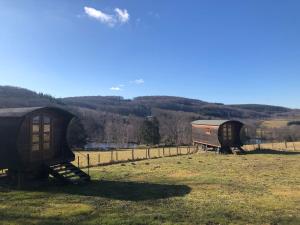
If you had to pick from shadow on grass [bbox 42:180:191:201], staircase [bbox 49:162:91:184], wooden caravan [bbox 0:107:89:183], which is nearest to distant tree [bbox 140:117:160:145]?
wooden caravan [bbox 0:107:89:183]

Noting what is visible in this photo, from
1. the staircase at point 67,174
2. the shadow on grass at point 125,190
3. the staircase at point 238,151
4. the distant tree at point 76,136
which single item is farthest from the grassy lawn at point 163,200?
the distant tree at point 76,136

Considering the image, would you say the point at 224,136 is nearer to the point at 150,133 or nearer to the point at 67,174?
the point at 67,174

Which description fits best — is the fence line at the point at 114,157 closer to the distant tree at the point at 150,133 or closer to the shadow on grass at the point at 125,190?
the shadow on grass at the point at 125,190

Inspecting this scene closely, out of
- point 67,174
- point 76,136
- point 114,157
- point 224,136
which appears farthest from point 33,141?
point 76,136

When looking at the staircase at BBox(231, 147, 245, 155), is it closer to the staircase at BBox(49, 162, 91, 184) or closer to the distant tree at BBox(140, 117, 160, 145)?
the staircase at BBox(49, 162, 91, 184)

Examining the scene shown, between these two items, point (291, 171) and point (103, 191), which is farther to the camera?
point (291, 171)

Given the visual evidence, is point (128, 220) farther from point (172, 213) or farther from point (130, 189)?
point (130, 189)

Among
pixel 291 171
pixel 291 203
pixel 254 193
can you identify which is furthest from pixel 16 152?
pixel 291 171

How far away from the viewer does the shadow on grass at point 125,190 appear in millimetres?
17922

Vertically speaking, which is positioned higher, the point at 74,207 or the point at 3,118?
the point at 3,118

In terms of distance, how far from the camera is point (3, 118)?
A: 19.7 metres

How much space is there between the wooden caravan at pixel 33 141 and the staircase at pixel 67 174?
0.06 meters

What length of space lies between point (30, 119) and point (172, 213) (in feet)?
33.4

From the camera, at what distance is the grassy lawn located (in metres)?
13.4
